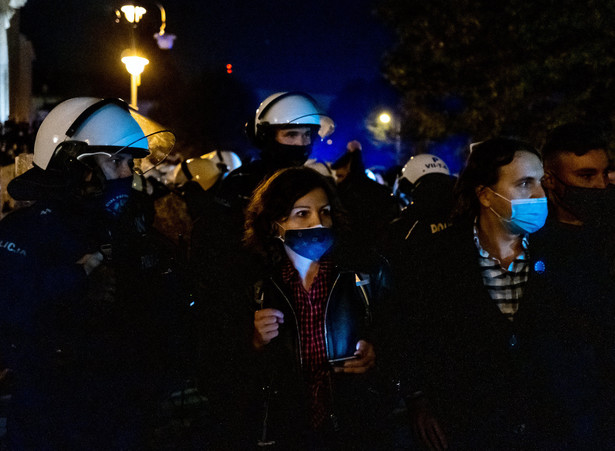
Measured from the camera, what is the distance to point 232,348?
123 inches

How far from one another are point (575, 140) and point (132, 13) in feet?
34.4

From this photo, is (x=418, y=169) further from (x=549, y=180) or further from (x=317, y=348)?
(x=317, y=348)

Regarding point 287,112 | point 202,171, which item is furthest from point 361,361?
point 202,171

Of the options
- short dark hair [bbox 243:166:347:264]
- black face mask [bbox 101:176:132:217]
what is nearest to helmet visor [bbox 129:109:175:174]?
black face mask [bbox 101:176:132:217]

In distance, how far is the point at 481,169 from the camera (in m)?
3.62

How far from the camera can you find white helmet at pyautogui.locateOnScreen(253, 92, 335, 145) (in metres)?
4.93

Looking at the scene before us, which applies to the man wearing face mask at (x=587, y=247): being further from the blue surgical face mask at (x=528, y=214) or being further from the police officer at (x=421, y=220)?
the police officer at (x=421, y=220)

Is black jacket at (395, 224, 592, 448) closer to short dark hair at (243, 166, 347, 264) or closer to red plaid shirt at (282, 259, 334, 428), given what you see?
red plaid shirt at (282, 259, 334, 428)

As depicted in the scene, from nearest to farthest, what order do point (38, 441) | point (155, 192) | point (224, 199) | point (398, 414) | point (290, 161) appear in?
point (38, 441), point (224, 199), point (290, 161), point (398, 414), point (155, 192)

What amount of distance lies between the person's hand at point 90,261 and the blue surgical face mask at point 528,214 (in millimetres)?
2059

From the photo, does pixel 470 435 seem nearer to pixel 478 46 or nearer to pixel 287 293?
pixel 287 293

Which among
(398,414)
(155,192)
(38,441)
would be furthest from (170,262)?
(155,192)

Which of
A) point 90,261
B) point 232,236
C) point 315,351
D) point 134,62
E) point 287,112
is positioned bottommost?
point 315,351

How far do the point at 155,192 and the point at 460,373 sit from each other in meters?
5.14
